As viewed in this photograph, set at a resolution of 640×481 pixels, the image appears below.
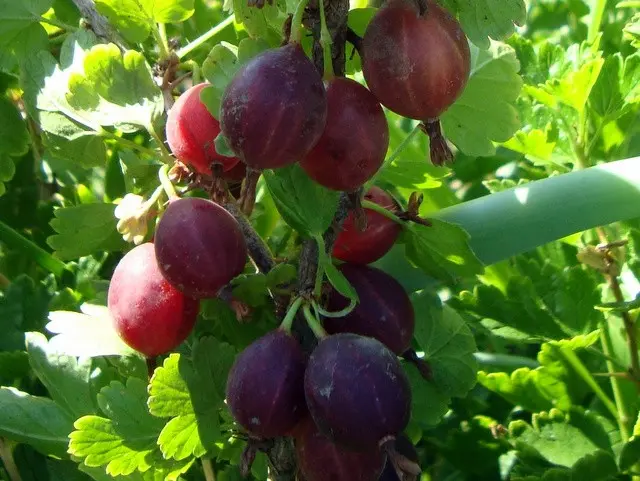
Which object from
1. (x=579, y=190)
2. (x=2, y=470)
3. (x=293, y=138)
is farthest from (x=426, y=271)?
(x=2, y=470)

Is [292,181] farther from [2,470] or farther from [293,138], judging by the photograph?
[2,470]

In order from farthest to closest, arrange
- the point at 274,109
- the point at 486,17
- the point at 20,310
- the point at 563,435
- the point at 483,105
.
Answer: the point at 20,310 < the point at 563,435 < the point at 483,105 < the point at 486,17 < the point at 274,109

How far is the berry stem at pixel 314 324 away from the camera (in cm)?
56

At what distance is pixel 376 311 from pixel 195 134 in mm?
177

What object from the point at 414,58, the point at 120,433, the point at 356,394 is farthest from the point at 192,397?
the point at 414,58

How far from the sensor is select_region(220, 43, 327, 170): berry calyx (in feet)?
1.64

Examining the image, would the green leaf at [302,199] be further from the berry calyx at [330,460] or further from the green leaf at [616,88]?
the green leaf at [616,88]

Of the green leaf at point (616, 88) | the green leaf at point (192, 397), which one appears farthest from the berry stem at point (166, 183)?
the green leaf at point (616, 88)

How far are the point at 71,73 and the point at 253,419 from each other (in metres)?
0.31

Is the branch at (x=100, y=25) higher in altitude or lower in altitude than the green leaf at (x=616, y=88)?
higher

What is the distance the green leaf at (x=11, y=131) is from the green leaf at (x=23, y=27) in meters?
0.09

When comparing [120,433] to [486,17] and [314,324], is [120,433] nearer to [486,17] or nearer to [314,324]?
[314,324]

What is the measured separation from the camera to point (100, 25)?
2.62ft

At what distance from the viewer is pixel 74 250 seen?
78cm
